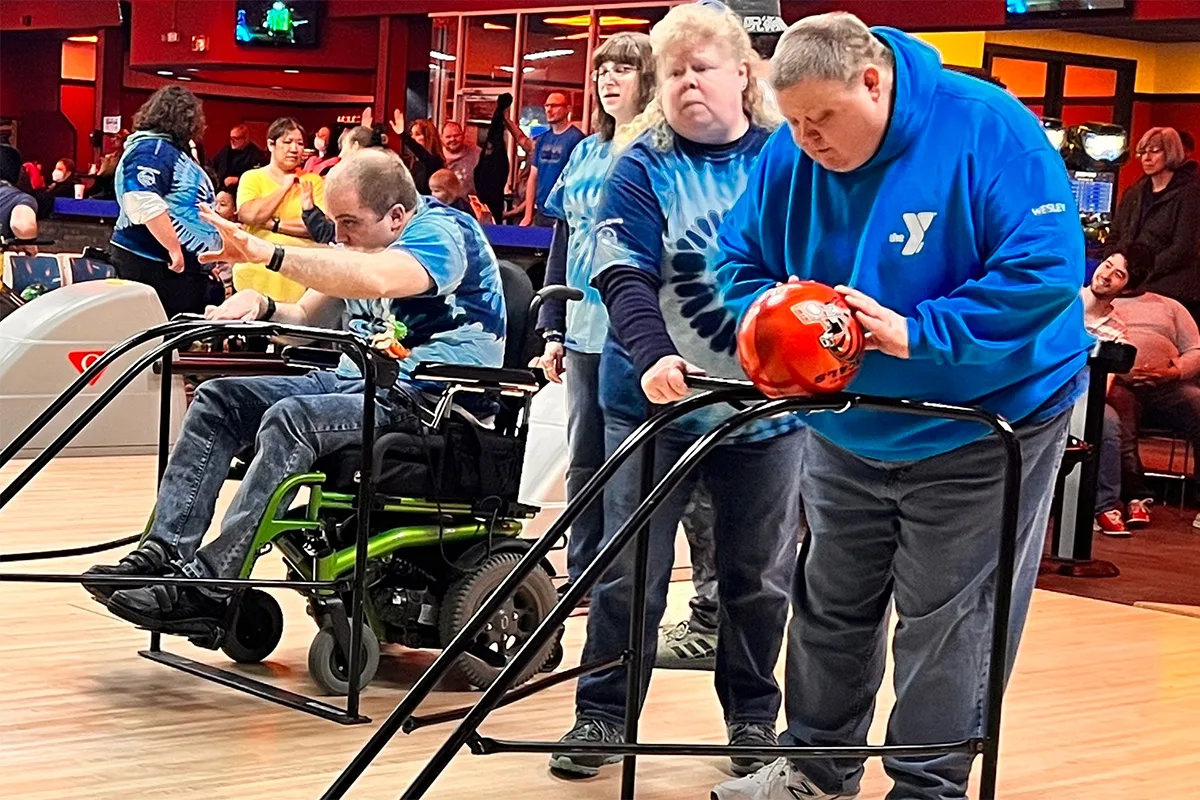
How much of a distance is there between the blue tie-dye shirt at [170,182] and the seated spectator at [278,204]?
0.48 meters

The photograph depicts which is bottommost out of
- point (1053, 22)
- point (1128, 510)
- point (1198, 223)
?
point (1128, 510)

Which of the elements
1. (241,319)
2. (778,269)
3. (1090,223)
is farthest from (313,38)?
(778,269)

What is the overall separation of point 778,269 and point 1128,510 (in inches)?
222

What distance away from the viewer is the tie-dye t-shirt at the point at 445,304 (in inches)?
164

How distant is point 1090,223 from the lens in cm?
1105

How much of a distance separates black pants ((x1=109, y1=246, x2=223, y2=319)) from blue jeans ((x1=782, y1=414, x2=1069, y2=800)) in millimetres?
5137

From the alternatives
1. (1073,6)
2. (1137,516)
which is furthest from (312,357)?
(1073,6)

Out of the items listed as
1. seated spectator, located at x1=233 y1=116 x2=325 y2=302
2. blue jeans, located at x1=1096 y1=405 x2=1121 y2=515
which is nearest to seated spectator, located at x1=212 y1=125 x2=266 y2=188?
seated spectator, located at x1=233 y1=116 x2=325 y2=302

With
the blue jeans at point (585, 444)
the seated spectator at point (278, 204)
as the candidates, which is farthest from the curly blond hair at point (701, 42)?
the seated spectator at point (278, 204)

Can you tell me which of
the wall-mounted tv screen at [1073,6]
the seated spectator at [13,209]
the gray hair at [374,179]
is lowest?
the seated spectator at [13,209]

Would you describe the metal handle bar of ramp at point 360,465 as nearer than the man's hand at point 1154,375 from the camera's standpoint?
Yes

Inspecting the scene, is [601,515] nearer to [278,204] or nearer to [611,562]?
[611,562]

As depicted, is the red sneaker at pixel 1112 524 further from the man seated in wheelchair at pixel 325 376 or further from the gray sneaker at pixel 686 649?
the man seated in wheelchair at pixel 325 376

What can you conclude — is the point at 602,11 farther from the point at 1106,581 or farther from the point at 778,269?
the point at 778,269
